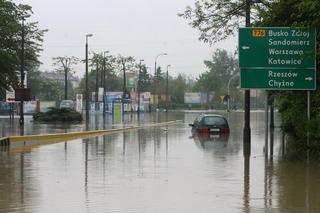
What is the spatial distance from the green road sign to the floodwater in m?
2.39

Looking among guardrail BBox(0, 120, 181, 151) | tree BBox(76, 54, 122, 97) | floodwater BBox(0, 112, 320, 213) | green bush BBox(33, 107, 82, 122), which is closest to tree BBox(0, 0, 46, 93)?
green bush BBox(33, 107, 82, 122)

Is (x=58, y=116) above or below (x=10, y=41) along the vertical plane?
below

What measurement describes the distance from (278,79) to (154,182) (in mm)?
9437

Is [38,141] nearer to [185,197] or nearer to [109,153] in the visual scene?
[109,153]

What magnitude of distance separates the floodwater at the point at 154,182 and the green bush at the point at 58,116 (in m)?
28.3

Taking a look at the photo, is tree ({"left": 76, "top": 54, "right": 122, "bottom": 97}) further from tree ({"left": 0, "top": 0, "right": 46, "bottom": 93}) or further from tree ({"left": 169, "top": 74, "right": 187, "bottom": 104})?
tree ({"left": 0, "top": 0, "right": 46, "bottom": 93})

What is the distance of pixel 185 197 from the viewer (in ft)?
37.9

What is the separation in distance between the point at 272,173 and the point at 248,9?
11876 millimetres

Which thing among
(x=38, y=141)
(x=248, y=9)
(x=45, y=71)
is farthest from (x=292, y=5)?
(x=45, y=71)

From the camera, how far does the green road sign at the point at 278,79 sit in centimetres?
2120

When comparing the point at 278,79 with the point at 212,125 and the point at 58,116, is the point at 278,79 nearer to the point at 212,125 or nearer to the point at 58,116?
the point at 212,125

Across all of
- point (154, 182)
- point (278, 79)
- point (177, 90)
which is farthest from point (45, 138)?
point (177, 90)

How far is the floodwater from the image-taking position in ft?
34.7

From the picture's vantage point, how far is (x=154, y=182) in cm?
1368
